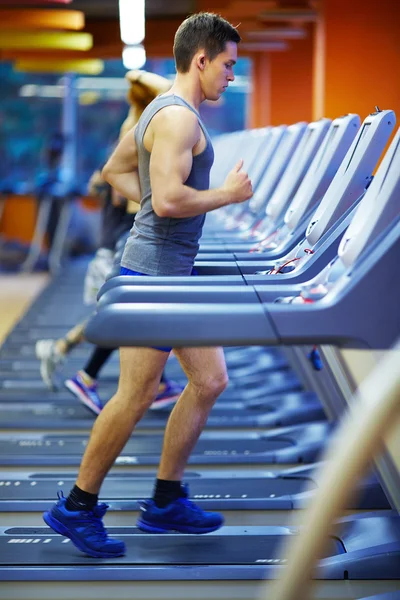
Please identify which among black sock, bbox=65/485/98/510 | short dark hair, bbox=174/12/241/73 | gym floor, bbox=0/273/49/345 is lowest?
gym floor, bbox=0/273/49/345

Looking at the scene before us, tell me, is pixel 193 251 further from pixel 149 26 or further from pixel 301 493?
pixel 149 26

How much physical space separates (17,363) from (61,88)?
392 inches

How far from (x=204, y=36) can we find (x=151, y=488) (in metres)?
1.73

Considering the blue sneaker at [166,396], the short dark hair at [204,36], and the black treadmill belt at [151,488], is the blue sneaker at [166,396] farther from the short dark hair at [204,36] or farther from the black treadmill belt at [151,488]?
the short dark hair at [204,36]

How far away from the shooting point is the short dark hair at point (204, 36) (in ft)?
9.39

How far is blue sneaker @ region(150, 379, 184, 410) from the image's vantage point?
16.4ft

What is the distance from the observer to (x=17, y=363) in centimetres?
638

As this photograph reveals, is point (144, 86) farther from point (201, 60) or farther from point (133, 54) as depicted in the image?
point (133, 54)

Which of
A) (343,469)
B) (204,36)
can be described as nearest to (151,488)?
(204,36)

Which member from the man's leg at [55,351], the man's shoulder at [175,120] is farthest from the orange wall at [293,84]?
the man's shoulder at [175,120]

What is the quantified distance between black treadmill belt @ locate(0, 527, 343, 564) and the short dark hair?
4.75 ft

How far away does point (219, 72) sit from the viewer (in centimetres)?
290

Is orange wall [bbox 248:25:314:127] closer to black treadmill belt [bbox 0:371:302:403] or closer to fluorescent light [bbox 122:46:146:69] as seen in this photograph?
fluorescent light [bbox 122:46:146:69]

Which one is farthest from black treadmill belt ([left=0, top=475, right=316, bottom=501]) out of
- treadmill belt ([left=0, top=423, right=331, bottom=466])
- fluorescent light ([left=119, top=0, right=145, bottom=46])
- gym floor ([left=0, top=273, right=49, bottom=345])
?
fluorescent light ([left=119, top=0, right=145, bottom=46])
